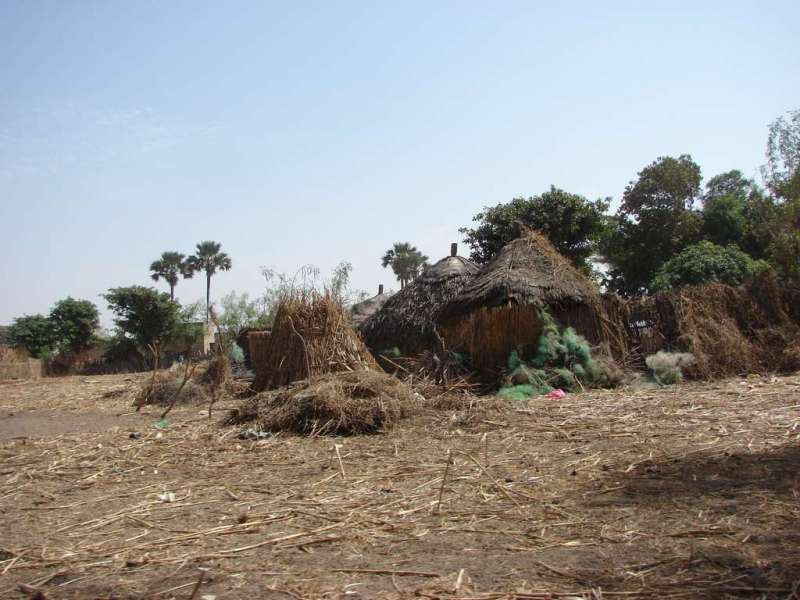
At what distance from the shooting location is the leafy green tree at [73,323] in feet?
110

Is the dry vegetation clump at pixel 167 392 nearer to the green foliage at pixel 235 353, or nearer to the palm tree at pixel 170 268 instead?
the green foliage at pixel 235 353

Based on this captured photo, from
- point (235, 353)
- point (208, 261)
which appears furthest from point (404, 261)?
point (235, 353)

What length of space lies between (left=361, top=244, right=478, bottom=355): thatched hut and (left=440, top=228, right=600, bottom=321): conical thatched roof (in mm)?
743

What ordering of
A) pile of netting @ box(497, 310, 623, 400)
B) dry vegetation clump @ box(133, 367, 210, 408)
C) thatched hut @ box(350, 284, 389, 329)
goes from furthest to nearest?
thatched hut @ box(350, 284, 389, 329)
dry vegetation clump @ box(133, 367, 210, 408)
pile of netting @ box(497, 310, 623, 400)

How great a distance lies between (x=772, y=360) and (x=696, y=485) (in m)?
7.47

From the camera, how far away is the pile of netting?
10430 millimetres

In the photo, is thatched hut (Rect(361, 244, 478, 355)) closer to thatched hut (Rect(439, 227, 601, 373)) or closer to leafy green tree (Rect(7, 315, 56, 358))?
thatched hut (Rect(439, 227, 601, 373))

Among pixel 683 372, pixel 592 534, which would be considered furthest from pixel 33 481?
pixel 683 372

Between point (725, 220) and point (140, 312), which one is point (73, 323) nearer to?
point (140, 312)

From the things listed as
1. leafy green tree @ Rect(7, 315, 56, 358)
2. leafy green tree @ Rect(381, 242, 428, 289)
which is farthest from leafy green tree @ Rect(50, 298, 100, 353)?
leafy green tree @ Rect(381, 242, 428, 289)

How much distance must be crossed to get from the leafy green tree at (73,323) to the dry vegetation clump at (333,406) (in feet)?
94.1

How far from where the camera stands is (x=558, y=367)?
10922mm

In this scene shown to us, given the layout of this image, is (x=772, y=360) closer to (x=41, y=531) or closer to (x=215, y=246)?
(x=41, y=531)

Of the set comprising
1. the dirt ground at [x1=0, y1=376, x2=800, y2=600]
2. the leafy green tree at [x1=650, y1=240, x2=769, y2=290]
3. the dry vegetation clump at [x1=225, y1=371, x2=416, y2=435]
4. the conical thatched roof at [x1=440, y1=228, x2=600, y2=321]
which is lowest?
the dirt ground at [x1=0, y1=376, x2=800, y2=600]
